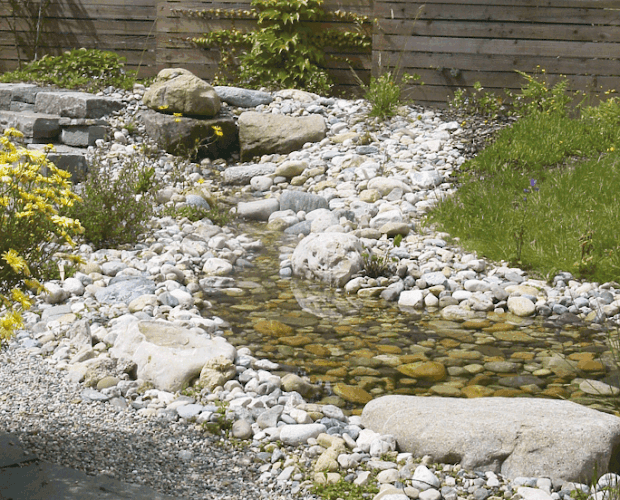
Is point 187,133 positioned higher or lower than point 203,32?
lower

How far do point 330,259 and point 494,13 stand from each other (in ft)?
17.9

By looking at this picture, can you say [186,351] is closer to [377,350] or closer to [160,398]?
[160,398]

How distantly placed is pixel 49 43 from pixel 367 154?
614 cm

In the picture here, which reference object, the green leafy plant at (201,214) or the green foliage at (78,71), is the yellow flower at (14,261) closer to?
the green leafy plant at (201,214)

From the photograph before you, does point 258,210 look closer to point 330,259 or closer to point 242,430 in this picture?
point 330,259

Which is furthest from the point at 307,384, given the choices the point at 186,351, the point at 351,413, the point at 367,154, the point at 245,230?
the point at 367,154

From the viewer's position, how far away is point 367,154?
805 centimetres

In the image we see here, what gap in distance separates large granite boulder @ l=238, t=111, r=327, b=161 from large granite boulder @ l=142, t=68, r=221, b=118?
1.43 feet

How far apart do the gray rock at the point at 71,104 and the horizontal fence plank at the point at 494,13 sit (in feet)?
12.6

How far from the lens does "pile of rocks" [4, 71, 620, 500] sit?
9.29 feet

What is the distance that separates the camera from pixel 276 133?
8641mm

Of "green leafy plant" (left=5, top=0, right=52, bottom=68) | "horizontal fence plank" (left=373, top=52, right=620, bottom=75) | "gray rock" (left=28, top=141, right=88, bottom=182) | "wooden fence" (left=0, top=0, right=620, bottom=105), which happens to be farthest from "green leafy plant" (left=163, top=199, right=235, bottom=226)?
"green leafy plant" (left=5, top=0, right=52, bottom=68)

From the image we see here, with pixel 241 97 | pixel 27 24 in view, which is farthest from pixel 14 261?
pixel 27 24

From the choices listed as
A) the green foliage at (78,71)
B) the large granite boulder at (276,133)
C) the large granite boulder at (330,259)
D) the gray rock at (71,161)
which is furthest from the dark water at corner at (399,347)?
the green foliage at (78,71)
